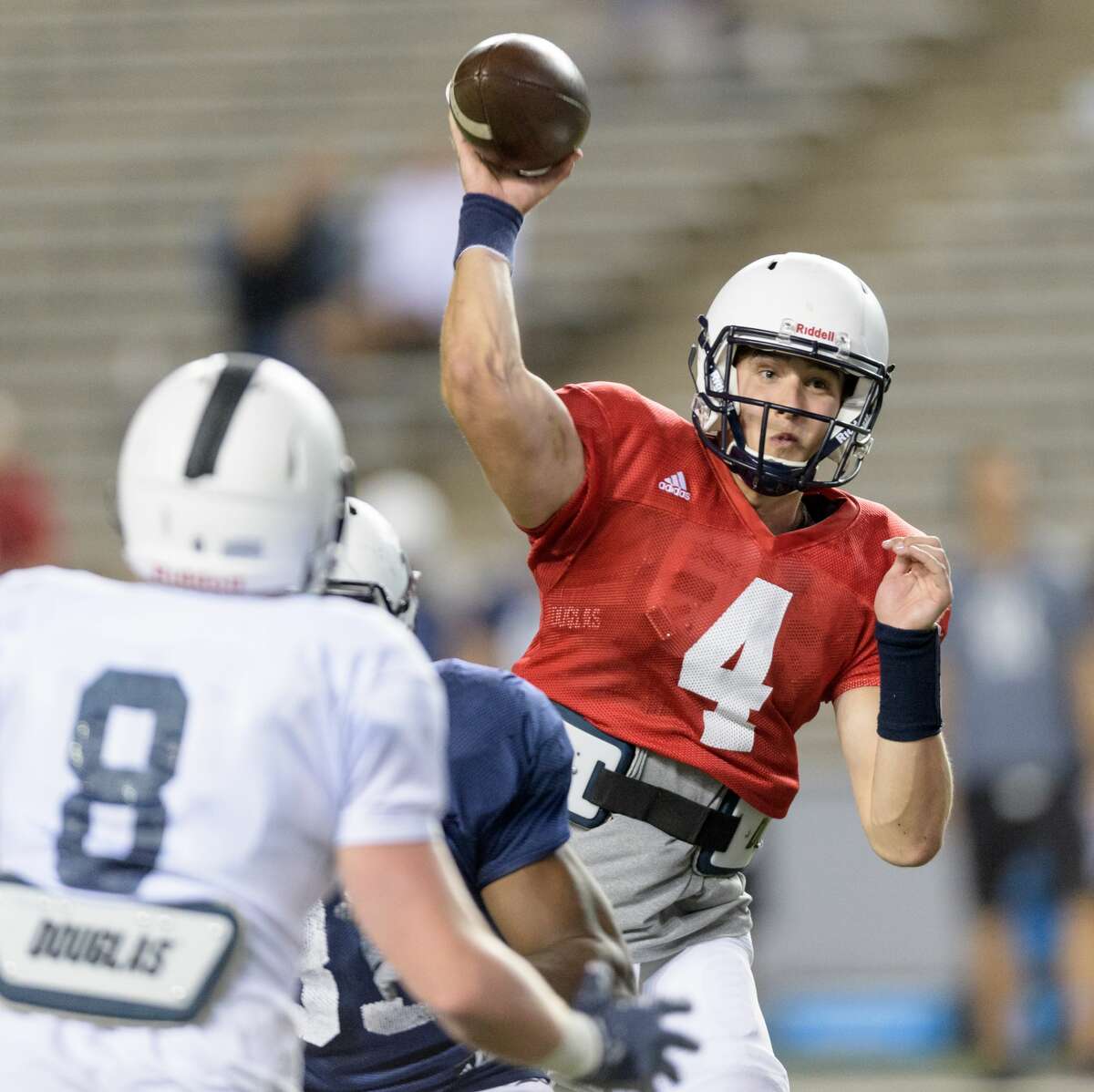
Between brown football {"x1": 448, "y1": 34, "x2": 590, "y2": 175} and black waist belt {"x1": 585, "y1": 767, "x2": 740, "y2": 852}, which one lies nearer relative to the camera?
brown football {"x1": 448, "y1": 34, "x2": 590, "y2": 175}

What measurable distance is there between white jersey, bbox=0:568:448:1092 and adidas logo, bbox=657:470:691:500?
4.78 feet

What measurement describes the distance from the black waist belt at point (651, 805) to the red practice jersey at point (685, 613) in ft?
0.22

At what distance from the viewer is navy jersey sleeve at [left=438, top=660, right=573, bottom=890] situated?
2504 mm

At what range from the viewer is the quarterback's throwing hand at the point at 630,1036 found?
227cm

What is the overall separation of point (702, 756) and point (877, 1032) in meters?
4.46

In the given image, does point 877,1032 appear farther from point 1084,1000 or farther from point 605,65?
point 605,65

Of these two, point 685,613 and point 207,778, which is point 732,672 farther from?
point 207,778

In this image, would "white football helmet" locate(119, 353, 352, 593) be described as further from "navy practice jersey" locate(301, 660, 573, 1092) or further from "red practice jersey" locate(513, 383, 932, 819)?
"red practice jersey" locate(513, 383, 932, 819)

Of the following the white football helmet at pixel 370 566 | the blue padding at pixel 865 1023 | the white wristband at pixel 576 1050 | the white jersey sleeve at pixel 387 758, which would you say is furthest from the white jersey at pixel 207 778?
the blue padding at pixel 865 1023

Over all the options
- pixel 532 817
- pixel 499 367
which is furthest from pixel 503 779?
pixel 499 367

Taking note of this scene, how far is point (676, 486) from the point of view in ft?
11.6

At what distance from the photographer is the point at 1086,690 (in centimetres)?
695

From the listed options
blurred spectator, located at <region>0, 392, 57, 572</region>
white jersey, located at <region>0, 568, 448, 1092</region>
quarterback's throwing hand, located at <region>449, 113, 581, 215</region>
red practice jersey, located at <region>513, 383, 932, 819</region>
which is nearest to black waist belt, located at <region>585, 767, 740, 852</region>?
red practice jersey, located at <region>513, 383, 932, 819</region>

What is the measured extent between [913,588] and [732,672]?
35cm
